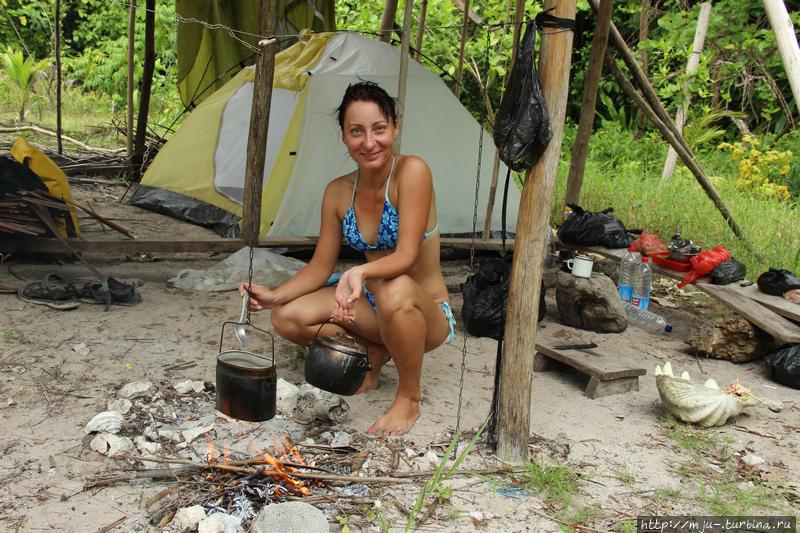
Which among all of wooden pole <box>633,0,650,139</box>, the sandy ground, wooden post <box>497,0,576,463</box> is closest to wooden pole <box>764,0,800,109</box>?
wooden post <box>497,0,576,463</box>

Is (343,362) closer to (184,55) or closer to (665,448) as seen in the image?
(665,448)

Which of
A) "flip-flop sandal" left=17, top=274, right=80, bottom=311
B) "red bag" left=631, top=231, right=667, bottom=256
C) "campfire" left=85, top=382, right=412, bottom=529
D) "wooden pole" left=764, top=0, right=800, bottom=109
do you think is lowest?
"campfire" left=85, top=382, right=412, bottom=529

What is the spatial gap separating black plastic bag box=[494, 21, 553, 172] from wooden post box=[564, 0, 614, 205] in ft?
9.22

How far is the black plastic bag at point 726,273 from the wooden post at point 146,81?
17.9ft

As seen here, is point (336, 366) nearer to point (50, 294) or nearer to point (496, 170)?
point (50, 294)

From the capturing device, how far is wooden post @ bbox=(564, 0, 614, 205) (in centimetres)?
521

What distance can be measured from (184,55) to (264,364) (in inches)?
244

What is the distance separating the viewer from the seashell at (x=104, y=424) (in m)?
2.85

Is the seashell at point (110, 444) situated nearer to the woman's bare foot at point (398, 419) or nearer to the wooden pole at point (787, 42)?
the woman's bare foot at point (398, 419)

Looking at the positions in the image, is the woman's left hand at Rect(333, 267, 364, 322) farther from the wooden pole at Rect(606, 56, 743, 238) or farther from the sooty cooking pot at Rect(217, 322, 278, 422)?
the wooden pole at Rect(606, 56, 743, 238)

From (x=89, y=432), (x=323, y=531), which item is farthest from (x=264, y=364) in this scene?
(x=89, y=432)

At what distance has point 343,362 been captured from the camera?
2652 mm

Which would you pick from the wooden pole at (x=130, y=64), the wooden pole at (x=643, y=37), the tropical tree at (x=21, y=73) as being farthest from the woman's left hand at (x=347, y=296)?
the tropical tree at (x=21, y=73)

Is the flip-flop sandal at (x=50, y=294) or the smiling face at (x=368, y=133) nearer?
the smiling face at (x=368, y=133)
